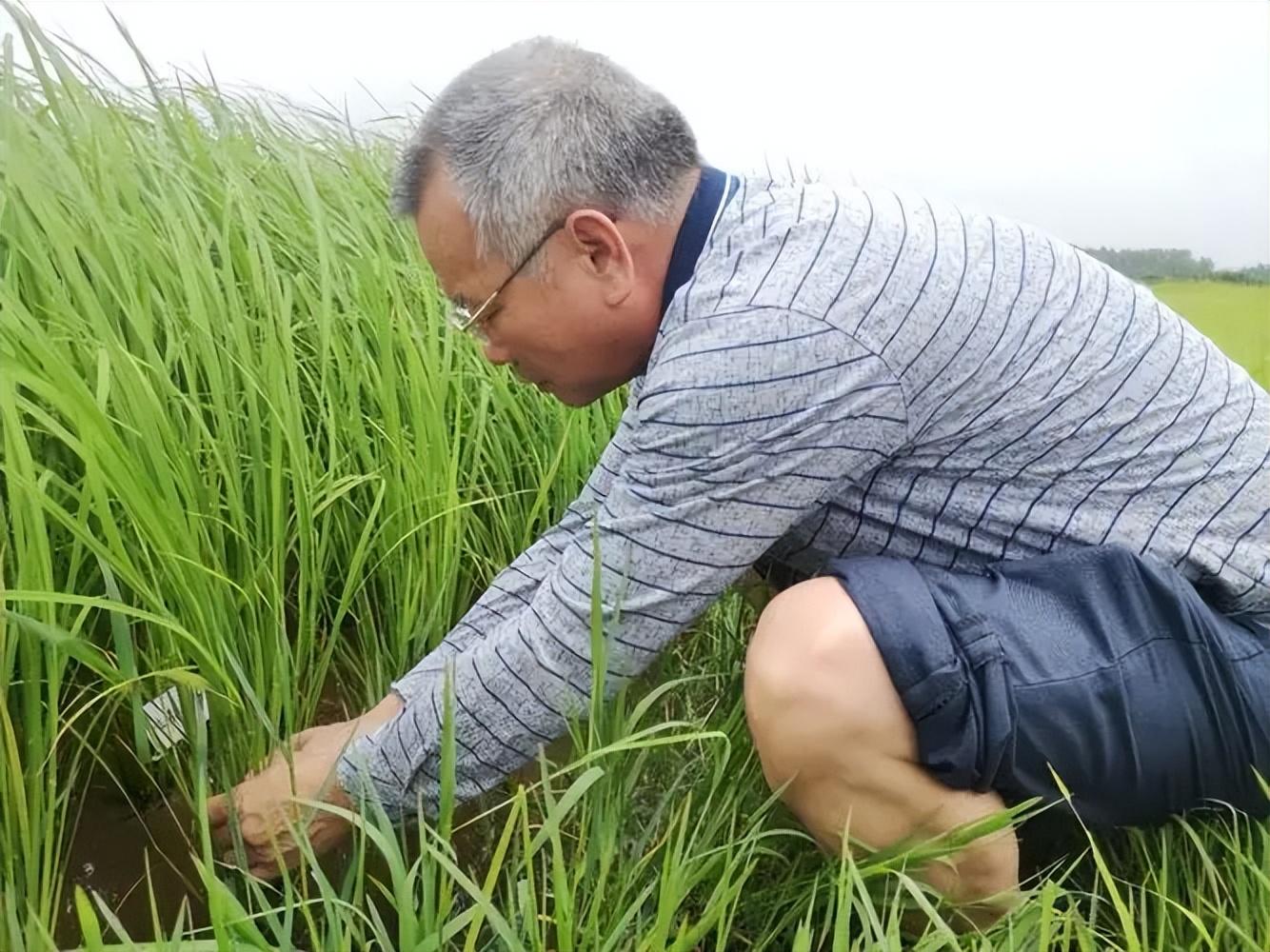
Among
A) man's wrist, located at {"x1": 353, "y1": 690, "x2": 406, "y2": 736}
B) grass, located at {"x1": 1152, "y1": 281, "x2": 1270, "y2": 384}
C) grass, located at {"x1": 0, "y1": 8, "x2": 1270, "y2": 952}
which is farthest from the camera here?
grass, located at {"x1": 1152, "y1": 281, "x2": 1270, "y2": 384}

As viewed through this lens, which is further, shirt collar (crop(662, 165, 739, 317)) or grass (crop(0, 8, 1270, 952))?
shirt collar (crop(662, 165, 739, 317))

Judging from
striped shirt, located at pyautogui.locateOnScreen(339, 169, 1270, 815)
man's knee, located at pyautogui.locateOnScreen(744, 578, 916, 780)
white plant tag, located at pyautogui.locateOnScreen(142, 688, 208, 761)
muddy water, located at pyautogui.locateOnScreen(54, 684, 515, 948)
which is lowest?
muddy water, located at pyautogui.locateOnScreen(54, 684, 515, 948)

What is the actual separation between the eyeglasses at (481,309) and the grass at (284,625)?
15cm

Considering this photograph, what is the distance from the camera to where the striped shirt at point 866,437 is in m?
0.75

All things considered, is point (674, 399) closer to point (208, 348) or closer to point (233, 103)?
point (208, 348)

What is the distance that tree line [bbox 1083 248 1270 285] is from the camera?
180cm

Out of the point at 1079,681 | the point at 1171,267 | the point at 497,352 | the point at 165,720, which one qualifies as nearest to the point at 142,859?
the point at 165,720

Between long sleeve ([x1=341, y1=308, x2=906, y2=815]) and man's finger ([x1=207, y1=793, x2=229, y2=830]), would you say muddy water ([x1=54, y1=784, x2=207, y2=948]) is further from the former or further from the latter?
long sleeve ([x1=341, y1=308, x2=906, y2=815])

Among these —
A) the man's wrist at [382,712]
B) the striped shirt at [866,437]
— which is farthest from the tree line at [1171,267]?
the man's wrist at [382,712]

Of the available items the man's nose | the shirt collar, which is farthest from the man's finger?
the shirt collar

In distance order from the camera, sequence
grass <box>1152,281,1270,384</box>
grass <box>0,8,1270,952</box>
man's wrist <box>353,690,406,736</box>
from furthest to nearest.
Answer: grass <box>1152,281,1270,384</box> < man's wrist <box>353,690,406,736</box> < grass <box>0,8,1270,952</box>

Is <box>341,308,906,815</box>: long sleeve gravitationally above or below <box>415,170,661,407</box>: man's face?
below

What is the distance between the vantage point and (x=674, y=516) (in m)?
0.77

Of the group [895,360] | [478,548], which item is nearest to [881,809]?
[895,360]
